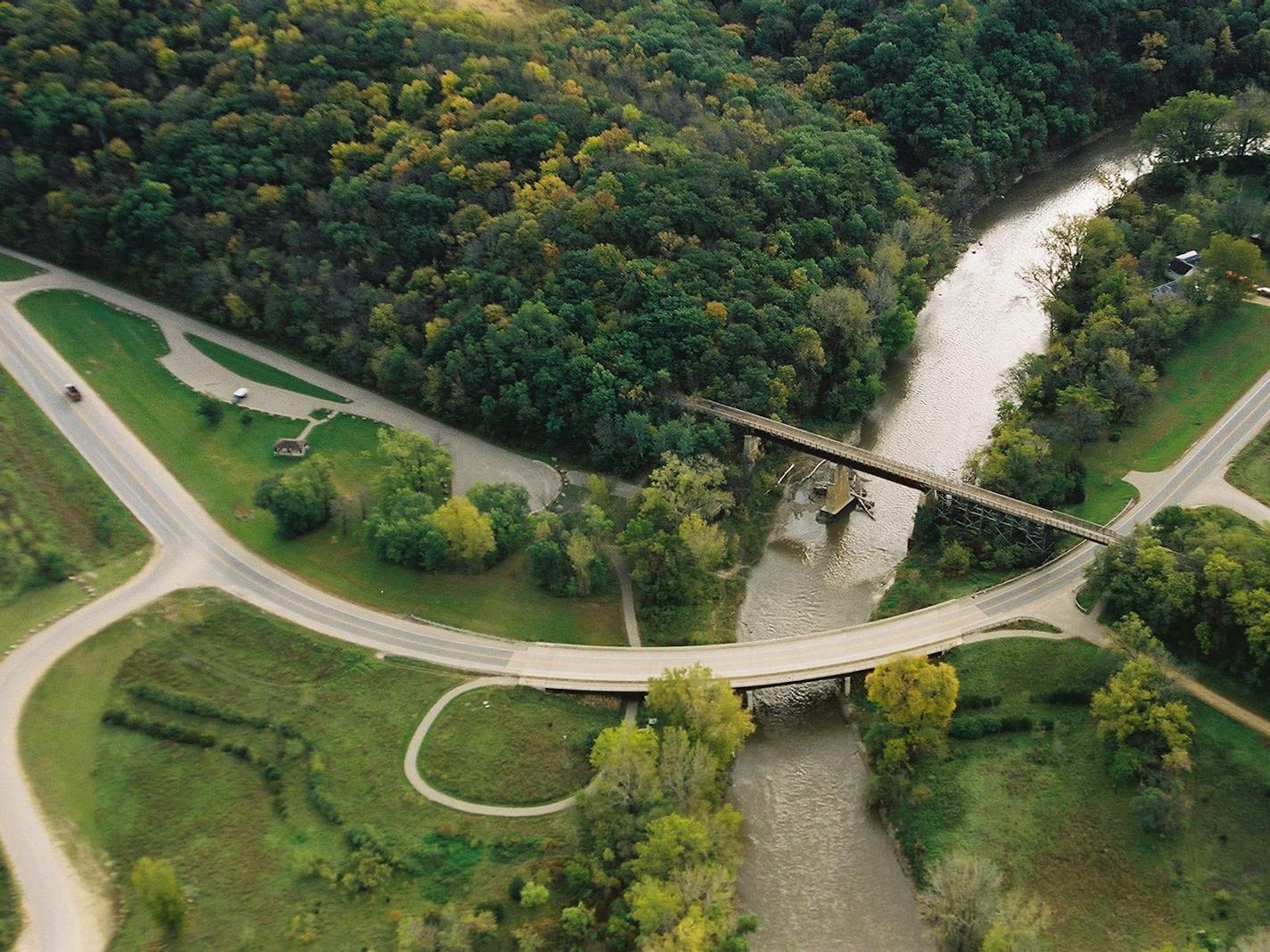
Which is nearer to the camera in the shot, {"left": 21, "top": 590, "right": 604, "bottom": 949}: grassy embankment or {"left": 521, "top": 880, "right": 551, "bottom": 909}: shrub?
{"left": 521, "top": 880, "right": 551, "bottom": 909}: shrub

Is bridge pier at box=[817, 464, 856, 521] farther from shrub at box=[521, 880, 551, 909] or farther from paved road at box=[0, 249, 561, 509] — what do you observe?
shrub at box=[521, 880, 551, 909]

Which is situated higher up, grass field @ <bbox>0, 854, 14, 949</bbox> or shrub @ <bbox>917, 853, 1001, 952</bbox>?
shrub @ <bbox>917, 853, 1001, 952</bbox>

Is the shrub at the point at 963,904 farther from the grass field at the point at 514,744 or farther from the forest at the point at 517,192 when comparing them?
the forest at the point at 517,192

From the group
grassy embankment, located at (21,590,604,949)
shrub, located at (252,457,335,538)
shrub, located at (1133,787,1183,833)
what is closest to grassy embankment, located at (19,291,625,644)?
shrub, located at (252,457,335,538)

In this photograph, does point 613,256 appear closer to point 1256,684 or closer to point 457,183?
point 457,183

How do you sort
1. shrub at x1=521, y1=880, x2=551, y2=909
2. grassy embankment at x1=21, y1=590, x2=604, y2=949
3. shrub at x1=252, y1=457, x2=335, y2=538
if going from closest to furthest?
shrub at x1=521, y1=880, x2=551, y2=909, grassy embankment at x1=21, y1=590, x2=604, y2=949, shrub at x1=252, y1=457, x2=335, y2=538

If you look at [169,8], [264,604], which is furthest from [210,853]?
[169,8]

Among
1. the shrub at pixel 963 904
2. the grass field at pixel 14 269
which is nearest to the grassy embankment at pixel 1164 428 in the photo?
the shrub at pixel 963 904
